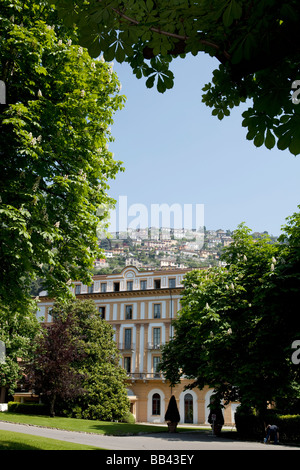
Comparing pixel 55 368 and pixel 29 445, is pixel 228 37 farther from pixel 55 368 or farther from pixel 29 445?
pixel 55 368

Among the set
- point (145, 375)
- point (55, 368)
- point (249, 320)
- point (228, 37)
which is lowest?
point (145, 375)

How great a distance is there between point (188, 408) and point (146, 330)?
1158 centimetres

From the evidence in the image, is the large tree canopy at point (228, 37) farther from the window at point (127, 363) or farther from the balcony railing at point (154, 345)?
the window at point (127, 363)

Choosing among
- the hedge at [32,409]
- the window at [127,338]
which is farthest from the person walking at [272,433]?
the window at [127,338]

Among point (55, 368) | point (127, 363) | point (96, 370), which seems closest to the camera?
point (55, 368)

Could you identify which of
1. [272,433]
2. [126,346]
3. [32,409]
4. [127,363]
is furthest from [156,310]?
[272,433]

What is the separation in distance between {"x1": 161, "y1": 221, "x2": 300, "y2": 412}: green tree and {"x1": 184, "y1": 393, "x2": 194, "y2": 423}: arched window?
2485cm

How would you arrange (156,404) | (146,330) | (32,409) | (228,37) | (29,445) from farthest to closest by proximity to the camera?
(146,330) → (156,404) → (32,409) → (29,445) → (228,37)

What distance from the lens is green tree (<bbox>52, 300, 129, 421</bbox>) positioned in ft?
128

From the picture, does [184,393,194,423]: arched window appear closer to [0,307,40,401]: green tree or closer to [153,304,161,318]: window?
[153,304,161,318]: window

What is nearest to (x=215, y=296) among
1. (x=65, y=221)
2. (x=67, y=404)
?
(x=65, y=221)

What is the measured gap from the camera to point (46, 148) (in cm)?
1170

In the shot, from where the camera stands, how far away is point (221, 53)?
428cm

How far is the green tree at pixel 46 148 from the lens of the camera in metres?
11.2
